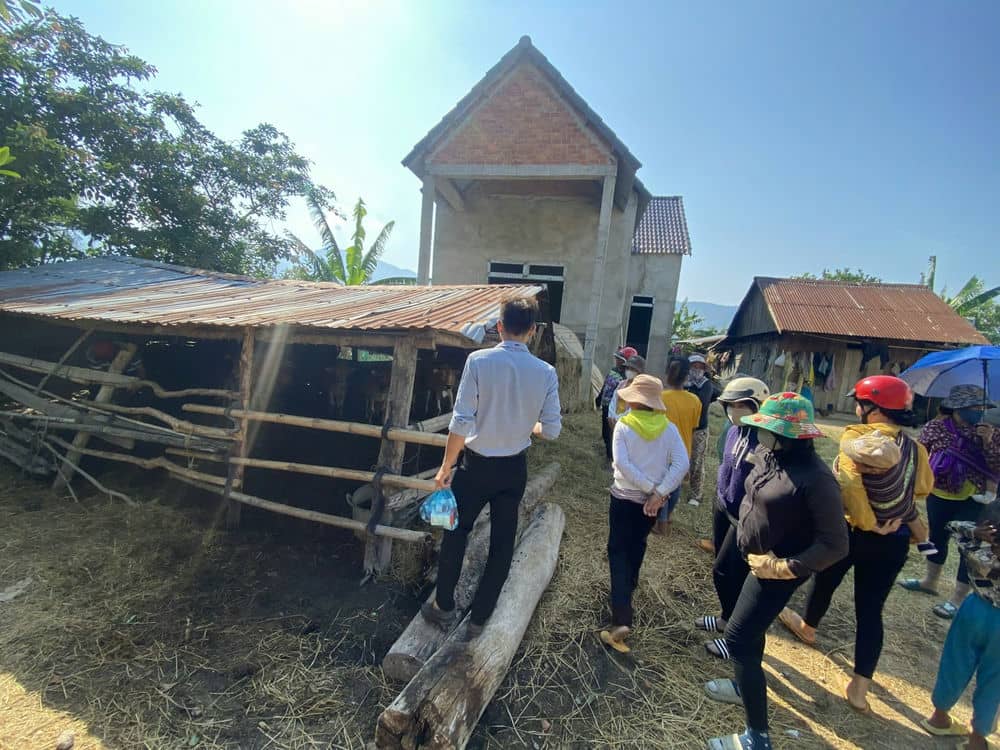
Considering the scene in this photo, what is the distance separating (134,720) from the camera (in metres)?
2.55

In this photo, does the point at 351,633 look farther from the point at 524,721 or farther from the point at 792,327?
the point at 792,327

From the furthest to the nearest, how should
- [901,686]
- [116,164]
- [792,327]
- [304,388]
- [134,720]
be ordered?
[792,327] → [116,164] → [304,388] → [901,686] → [134,720]

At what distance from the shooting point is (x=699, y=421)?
500 centimetres

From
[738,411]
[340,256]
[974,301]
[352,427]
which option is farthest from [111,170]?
[974,301]

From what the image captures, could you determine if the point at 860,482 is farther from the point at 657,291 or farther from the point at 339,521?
the point at 657,291

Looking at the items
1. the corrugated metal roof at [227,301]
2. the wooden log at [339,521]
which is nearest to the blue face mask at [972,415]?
the corrugated metal roof at [227,301]

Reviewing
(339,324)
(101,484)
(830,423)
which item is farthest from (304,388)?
(830,423)

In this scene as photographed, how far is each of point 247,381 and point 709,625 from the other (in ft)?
15.4

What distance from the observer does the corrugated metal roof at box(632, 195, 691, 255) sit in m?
14.6

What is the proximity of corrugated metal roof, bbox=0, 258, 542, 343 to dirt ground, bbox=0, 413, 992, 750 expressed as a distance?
2.19 meters

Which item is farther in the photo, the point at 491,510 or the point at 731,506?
the point at 731,506

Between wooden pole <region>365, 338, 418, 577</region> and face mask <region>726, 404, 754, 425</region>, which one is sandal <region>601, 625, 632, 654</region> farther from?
wooden pole <region>365, 338, 418, 577</region>

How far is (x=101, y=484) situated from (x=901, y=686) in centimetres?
807

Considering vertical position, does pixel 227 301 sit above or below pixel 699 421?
above
